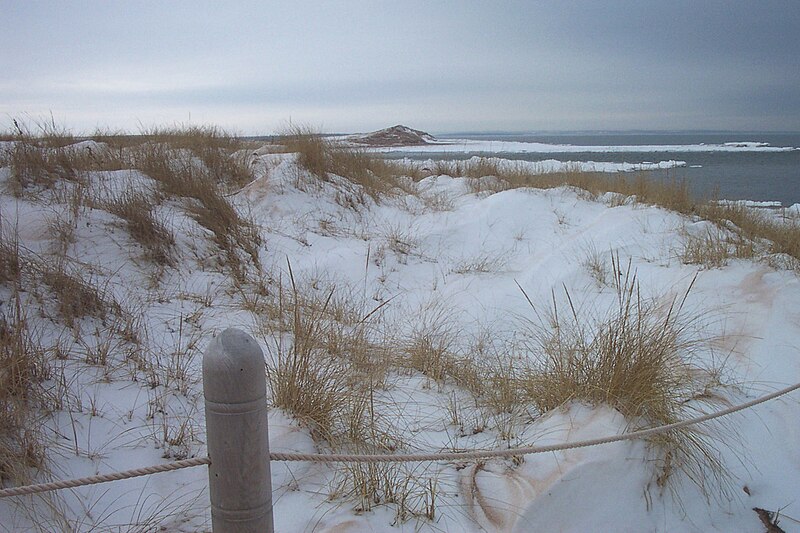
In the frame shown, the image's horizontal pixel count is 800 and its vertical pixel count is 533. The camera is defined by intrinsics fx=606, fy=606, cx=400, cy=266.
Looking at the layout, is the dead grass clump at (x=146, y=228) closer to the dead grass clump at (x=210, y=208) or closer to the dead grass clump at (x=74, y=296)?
the dead grass clump at (x=210, y=208)

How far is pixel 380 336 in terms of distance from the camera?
4.56 metres

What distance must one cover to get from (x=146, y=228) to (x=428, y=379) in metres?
3.03

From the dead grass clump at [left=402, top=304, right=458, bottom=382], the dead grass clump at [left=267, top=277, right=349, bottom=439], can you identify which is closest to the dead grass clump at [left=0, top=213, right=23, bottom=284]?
the dead grass clump at [left=267, top=277, right=349, bottom=439]

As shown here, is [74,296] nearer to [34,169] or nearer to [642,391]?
[34,169]

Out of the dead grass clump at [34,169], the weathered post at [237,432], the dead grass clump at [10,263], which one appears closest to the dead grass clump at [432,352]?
the weathered post at [237,432]

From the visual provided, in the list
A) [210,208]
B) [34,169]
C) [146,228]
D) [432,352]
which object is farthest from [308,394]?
[34,169]

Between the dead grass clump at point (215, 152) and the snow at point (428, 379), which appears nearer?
the snow at point (428, 379)

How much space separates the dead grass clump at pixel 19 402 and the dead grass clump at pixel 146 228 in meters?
2.03

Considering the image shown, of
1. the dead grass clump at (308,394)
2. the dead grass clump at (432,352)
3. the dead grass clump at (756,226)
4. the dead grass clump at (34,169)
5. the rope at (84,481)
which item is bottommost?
the dead grass clump at (432,352)

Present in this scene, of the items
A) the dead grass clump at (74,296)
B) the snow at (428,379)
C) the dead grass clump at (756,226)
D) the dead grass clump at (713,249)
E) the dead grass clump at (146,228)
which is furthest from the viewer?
the dead grass clump at (756,226)

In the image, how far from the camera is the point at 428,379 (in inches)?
145

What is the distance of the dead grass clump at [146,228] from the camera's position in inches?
201

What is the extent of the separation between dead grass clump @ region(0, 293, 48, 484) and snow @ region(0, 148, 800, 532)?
0.41 feet

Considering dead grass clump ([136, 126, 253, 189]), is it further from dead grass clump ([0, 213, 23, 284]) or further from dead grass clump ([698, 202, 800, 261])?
dead grass clump ([698, 202, 800, 261])
